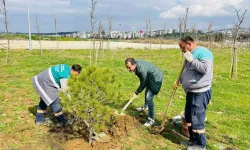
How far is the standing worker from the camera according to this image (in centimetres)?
450

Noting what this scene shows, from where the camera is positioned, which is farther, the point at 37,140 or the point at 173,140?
the point at 173,140

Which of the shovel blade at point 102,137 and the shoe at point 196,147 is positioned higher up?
the shovel blade at point 102,137

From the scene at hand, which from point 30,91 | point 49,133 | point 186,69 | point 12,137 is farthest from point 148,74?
point 30,91

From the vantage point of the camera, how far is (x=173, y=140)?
18.7ft

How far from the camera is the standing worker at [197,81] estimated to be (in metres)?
4.50

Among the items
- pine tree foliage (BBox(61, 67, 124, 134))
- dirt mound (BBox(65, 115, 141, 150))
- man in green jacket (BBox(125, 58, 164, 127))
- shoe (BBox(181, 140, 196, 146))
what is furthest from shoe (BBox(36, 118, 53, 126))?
shoe (BBox(181, 140, 196, 146))

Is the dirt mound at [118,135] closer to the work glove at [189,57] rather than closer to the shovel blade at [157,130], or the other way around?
the shovel blade at [157,130]

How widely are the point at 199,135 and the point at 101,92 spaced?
1951mm

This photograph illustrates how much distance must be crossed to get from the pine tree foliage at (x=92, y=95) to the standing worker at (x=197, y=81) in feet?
4.36

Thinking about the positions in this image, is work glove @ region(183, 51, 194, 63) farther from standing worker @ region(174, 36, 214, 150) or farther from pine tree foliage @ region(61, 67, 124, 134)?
pine tree foliage @ region(61, 67, 124, 134)

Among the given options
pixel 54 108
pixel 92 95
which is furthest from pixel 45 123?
pixel 92 95

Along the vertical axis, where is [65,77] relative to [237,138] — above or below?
above

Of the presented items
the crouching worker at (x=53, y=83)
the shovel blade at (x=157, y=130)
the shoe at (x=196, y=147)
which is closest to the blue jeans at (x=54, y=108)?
the crouching worker at (x=53, y=83)

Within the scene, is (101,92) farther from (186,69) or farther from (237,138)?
(237,138)
